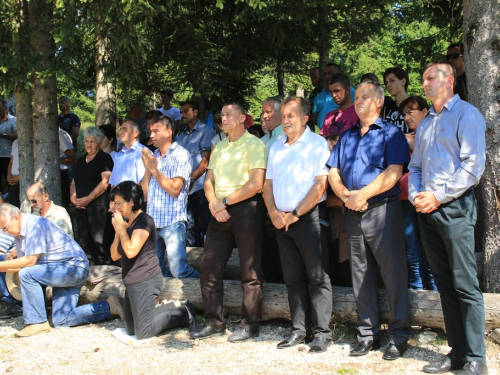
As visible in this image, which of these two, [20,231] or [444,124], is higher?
[444,124]

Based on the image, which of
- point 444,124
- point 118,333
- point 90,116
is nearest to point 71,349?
point 118,333

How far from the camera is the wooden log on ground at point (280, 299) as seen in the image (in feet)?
17.4

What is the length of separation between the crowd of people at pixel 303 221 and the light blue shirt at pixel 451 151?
0.01 metres

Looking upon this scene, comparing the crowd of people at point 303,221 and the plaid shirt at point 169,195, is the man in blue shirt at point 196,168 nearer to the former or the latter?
the crowd of people at point 303,221

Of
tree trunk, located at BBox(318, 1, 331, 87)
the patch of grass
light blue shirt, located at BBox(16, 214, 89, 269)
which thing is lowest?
the patch of grass

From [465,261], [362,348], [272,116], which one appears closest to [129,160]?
[272,116]

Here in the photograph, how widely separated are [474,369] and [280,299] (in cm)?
209

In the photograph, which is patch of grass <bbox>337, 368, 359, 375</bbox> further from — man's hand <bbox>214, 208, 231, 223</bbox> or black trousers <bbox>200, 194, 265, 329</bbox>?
man's hand <bbox>214, 208, 231, 223</bbox>

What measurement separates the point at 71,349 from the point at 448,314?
3.65 m

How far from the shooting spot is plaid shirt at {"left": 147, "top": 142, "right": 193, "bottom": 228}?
6.55 meters

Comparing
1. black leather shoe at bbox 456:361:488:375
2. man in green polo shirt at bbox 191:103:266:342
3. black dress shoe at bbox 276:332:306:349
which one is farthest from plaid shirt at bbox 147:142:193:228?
black leather shoe at bbox 456:361:488:375

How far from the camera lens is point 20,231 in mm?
6402

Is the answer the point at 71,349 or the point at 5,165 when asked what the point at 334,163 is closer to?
the point at 71,349

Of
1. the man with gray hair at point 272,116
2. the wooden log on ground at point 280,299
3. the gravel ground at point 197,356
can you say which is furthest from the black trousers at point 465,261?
the man with gray hair at point 272,116
